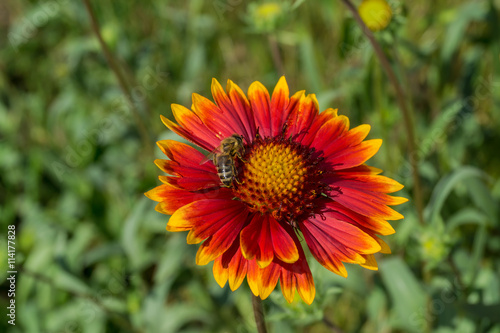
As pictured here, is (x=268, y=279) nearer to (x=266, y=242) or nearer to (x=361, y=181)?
(x=266, y=242)

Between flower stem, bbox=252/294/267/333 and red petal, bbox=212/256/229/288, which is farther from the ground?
red petal, bbox=212/256/229/288

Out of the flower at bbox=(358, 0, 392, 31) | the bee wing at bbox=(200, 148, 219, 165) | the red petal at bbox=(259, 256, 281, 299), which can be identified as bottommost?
the red petal at bbox=(259, 256, 281, 299)

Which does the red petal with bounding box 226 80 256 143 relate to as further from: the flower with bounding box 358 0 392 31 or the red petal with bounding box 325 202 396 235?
the flower with bounding box 358 0 392 31

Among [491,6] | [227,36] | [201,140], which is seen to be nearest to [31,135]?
[227,36]

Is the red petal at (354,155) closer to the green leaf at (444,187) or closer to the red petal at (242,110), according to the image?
the red petal at (242,110)

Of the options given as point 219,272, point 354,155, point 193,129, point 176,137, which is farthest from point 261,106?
point 176,137

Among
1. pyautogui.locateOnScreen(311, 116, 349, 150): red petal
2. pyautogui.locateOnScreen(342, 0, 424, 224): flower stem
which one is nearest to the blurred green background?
pyautogui.locateOnScreen(342, 0, 424, 224): flower stem

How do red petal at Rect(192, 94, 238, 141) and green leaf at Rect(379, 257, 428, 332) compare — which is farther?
green leaf at Rect(379, 257, 428, 332)
